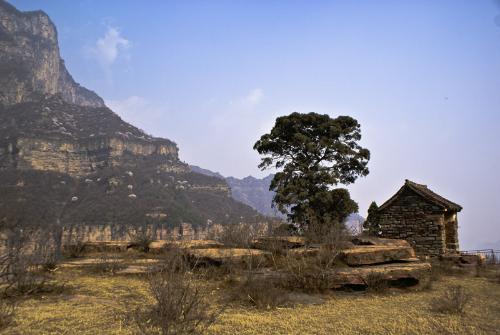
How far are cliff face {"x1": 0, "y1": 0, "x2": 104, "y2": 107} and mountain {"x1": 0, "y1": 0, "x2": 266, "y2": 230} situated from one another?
18.5 inches

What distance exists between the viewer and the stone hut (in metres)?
18.5

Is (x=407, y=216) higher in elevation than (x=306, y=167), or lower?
lower

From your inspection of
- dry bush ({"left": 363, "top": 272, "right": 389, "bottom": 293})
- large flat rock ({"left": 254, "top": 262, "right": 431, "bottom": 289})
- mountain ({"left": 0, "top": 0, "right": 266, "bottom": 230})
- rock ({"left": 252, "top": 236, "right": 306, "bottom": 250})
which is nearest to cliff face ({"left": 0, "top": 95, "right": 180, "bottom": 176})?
mountain ({"left": 0, "top": 0, "right": 266, "bottom": 230})

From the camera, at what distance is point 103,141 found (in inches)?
4077

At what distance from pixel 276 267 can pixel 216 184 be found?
10358 cm

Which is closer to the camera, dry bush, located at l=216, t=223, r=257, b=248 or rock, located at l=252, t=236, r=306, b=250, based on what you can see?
rock, located at l=252, t=236, r=306, b=250

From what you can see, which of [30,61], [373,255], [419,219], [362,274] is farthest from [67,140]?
[362,274]

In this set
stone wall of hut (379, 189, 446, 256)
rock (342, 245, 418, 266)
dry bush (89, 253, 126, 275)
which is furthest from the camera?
stone wall of hut (379, 189, 446, 256)

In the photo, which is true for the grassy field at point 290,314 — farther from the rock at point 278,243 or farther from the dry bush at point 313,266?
Answer: the rock at point 278,243

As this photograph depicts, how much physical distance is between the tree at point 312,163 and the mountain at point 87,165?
1577 inches

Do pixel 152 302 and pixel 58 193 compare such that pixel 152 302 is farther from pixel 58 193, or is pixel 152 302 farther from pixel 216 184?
pixel 216 184

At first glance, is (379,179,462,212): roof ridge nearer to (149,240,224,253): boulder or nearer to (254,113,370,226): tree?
(254,113,370,226): tree

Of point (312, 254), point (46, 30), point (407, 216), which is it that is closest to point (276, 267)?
point (312, 254)

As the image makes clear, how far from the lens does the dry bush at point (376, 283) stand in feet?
33.2
